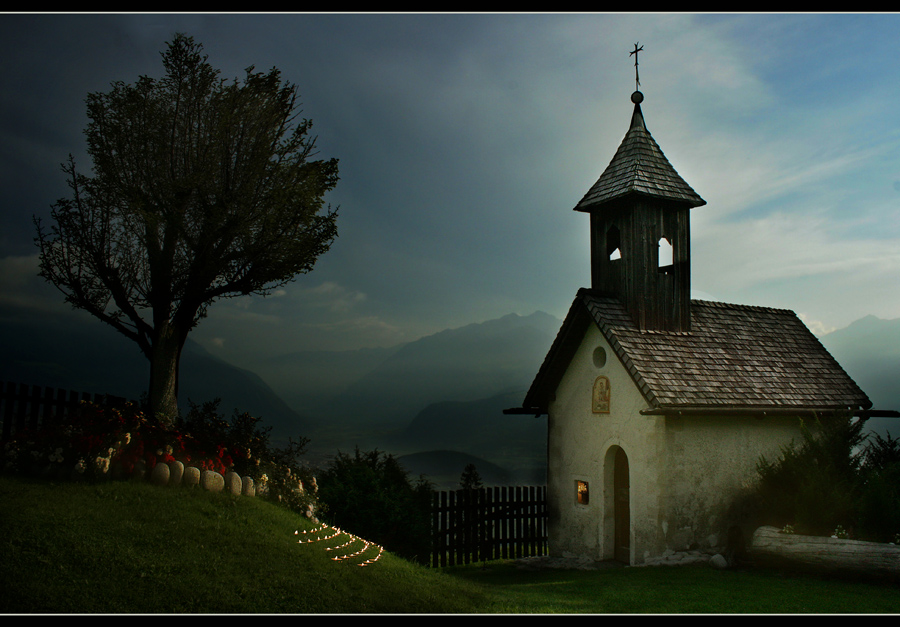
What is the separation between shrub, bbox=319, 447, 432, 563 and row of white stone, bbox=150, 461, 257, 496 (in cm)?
245

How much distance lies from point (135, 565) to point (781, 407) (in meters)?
13.4

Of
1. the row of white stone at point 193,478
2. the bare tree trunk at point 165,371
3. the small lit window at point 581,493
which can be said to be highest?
the bare tree trunk at point 165,371

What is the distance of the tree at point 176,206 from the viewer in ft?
43.2

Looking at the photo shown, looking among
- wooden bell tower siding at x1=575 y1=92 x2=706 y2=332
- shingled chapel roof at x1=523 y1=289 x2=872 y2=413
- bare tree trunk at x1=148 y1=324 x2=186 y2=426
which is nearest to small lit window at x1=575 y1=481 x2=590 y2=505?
shingled chapel roof at x1=523 y1=289 x2=872 y2=413

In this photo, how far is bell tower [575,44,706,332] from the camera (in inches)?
597

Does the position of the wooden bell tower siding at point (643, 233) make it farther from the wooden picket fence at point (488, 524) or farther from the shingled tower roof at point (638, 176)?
the wooden picket fence at point (488, 524)

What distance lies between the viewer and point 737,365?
15.2 metres

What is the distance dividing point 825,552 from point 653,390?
13.5 feet

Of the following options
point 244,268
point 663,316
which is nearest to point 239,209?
point 244,268

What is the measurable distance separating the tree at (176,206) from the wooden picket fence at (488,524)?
6934mm

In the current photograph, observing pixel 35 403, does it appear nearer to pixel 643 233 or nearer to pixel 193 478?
pixel 193 478

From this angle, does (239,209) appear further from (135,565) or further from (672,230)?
(672,230)

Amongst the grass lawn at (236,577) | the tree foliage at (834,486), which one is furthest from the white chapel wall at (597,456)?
the tree foliage at (834,486)

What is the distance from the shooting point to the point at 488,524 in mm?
16219
